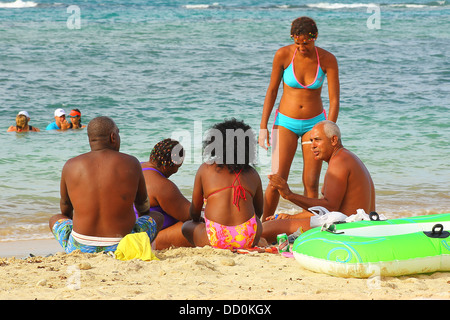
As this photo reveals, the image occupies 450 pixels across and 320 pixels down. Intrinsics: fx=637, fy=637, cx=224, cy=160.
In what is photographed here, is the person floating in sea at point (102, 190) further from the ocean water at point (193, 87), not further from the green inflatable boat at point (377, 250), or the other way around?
the ocean water at point (193, 87)

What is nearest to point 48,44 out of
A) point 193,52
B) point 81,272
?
point 193,52

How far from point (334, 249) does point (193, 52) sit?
15.6 meters

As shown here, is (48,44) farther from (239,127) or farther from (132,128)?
(239,127)

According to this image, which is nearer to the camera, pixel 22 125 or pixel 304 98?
pixel 304 98

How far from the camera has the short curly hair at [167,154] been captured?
201 inches

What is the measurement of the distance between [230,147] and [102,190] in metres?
1.04

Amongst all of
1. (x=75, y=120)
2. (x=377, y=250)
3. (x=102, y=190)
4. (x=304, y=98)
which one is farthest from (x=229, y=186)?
(x=75, y=120)

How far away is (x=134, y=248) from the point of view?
441cm

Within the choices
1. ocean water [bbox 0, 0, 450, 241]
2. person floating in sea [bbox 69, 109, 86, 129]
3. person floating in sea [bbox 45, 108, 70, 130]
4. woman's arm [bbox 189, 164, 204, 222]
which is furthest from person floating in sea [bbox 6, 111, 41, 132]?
woman's arm [bbox 189, 164, 204, 222]

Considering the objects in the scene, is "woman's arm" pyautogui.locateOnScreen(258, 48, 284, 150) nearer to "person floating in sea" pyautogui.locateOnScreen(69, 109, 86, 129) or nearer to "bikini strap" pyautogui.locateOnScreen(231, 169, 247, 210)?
"bikini strap" pyautogui.locateOnScreen(231, 169, 247, 210)

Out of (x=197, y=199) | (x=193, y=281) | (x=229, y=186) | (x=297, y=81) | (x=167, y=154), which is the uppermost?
(x=297, y=81)

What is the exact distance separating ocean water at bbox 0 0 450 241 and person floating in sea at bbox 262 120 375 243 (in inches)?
96.5

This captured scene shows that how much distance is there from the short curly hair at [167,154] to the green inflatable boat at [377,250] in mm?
1360

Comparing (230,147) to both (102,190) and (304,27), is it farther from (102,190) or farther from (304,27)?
(304,27)
